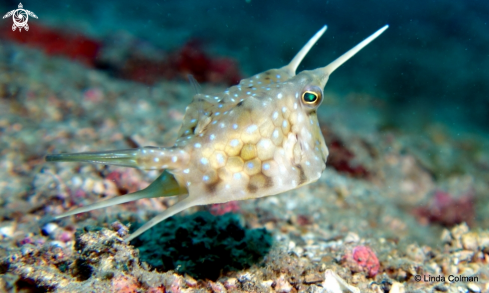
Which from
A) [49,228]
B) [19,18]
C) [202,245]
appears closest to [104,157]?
[202,245]

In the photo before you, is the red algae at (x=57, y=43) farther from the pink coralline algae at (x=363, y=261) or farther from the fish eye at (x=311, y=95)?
the pink coralline algae at (x=363, y=261)

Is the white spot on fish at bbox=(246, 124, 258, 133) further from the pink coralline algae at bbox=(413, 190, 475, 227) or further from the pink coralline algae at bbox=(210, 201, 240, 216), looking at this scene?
the pink coralline algae at bbox=(413, 190, 475, 227)

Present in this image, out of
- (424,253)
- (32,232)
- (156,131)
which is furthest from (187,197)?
(156,131)

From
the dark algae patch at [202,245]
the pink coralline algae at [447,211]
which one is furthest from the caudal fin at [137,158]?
the pink coralline algae at [447,211]

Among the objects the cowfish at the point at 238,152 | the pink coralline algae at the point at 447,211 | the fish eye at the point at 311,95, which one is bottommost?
the pink coralline algae at the point at 447,211

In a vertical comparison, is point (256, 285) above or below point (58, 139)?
below

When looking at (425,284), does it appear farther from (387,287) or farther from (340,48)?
(340,48)

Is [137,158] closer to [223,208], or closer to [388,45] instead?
[223,208]
